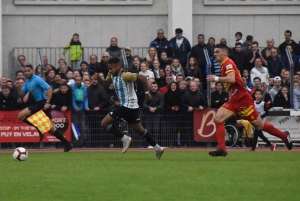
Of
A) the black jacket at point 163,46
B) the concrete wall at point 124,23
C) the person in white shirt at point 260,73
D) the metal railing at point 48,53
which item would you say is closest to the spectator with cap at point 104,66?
the black jacket at point 163,46

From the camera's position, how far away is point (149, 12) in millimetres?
30438

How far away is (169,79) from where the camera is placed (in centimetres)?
2433

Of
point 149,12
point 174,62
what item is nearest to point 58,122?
point 174,62

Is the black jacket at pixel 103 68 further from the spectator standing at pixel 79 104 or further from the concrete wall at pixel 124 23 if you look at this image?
the concrete wall at pixel 124 23

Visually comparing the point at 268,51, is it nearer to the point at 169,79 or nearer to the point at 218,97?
the point at 218,97

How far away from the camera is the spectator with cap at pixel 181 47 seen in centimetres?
2669

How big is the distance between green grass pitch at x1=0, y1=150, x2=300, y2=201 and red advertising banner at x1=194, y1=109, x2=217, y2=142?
8.31 metres

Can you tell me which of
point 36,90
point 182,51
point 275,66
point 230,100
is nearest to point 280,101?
point 275,66

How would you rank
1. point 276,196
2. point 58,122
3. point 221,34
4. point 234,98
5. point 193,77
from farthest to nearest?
point 221,34 → point 193,77 → point 58,122 → point 234,98 → point 276,196

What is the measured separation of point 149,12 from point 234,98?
14491 millimetres

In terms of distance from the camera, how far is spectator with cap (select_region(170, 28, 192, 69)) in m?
26.7

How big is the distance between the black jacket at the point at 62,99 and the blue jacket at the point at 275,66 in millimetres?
6730

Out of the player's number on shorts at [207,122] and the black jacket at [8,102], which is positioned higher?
the black jacket at [8,102]

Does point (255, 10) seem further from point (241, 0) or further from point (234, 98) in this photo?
point (234, 98)
